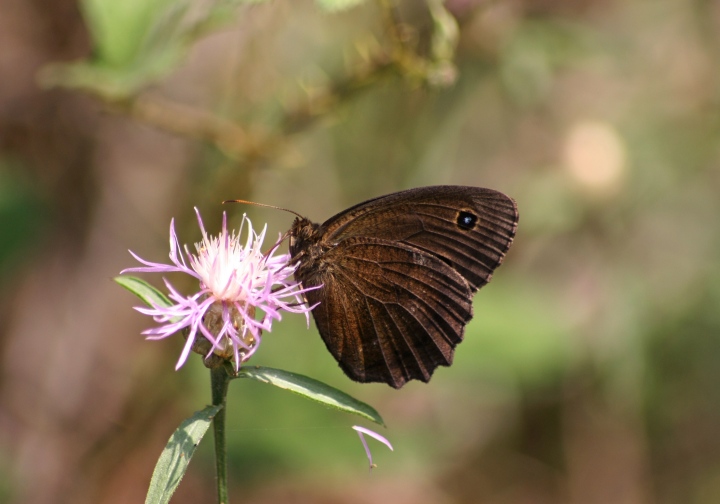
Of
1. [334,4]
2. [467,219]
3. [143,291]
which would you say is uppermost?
[334,4]

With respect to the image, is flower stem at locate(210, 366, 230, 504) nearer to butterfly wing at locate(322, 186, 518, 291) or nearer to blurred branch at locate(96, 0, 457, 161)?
butterfly wing at locate(322, 186, 518, 291)

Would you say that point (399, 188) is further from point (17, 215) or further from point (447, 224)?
point (17, 215)

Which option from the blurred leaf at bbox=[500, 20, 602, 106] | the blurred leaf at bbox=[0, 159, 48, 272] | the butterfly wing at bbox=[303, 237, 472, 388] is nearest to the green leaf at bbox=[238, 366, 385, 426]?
the butterfly wing at bbox=[303, 237, 472, 388]

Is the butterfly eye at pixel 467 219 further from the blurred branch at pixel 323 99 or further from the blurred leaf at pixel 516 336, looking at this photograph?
the blurred leaf at pixel 516 336

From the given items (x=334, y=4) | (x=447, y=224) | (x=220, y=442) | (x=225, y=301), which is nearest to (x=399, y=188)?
(x=447, y=224)

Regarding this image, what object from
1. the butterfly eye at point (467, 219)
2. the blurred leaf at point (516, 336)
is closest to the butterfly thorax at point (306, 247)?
the butterfly eye at point (467, 219)

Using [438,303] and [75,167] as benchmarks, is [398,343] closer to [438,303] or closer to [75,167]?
[438,303]
